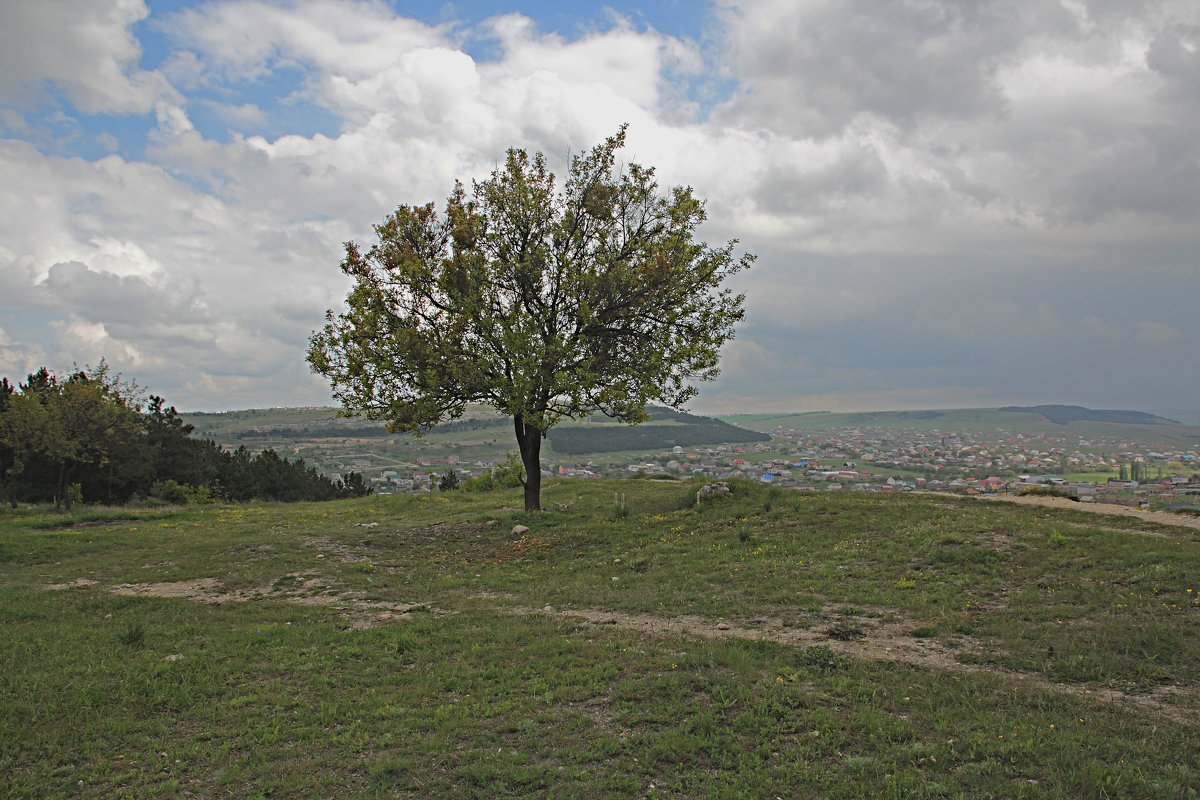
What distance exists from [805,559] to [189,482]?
49.1 m

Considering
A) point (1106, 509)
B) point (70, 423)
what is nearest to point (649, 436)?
point (70, 423)

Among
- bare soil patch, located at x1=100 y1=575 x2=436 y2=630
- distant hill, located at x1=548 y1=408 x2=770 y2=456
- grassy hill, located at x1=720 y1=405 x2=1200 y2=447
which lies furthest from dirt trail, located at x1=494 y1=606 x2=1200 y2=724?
grassy hill, located at x1=720 y1=405 x2=1200 y2=447

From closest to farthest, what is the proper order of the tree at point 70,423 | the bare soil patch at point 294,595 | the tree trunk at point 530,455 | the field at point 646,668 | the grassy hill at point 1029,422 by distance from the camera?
the field at point 646,668
the bare soil patch at point 294,595
the tree trunk at point 530,455
the tree at point 70,423
the grassy hill at point 1029,422

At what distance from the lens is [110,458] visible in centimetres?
4038

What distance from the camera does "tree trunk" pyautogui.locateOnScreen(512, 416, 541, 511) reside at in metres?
25.5

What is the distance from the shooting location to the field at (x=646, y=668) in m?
7.01

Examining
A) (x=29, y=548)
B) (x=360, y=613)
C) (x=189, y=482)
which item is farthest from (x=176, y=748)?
(x=189, y=482)

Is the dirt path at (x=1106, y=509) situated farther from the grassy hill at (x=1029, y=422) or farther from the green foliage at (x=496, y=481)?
the grassy hill at (x=1029, y=422)

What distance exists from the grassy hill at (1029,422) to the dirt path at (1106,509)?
79395 mm

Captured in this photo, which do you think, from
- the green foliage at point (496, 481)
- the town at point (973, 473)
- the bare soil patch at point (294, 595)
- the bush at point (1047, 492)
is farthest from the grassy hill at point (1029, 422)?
the bare soil patch at point (294, 595)

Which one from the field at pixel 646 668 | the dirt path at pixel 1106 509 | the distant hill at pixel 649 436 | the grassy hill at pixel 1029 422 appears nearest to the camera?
the field at pixel 646 668

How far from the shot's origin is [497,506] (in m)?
30.8

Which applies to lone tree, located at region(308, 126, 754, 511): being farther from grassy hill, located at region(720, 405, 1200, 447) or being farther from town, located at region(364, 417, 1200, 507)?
grassy hill, located at region(720, 405, 1200, 447)

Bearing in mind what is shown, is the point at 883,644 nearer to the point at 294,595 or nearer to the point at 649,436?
the point at 294,595
